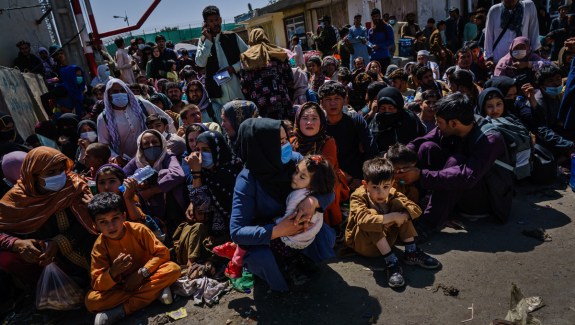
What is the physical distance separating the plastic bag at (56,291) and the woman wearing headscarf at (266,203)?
147 cm

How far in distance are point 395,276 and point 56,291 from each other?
2.66 m

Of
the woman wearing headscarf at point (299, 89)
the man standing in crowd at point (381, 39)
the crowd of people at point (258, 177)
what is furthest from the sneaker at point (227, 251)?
the man standing in crowd at point (381, 39)

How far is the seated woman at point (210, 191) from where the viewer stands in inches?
140

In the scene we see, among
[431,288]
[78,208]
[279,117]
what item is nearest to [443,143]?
[431,288]

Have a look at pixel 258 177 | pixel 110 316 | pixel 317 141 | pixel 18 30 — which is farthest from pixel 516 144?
pixel 18 30

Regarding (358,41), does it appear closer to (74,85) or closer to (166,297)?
(74,85)

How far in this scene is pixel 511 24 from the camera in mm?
5961

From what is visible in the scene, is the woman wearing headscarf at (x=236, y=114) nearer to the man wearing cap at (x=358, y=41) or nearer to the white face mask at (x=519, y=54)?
the white face mask at (x=519, y=54)

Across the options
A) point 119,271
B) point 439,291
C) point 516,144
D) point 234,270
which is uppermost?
point 516,144

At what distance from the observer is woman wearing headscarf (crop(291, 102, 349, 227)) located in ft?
12.0

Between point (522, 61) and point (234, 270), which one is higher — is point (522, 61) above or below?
above

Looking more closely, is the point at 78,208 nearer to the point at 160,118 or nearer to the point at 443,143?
the point at 160,118

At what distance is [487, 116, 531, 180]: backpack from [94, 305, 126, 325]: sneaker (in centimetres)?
363

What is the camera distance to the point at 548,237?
3281 mm
